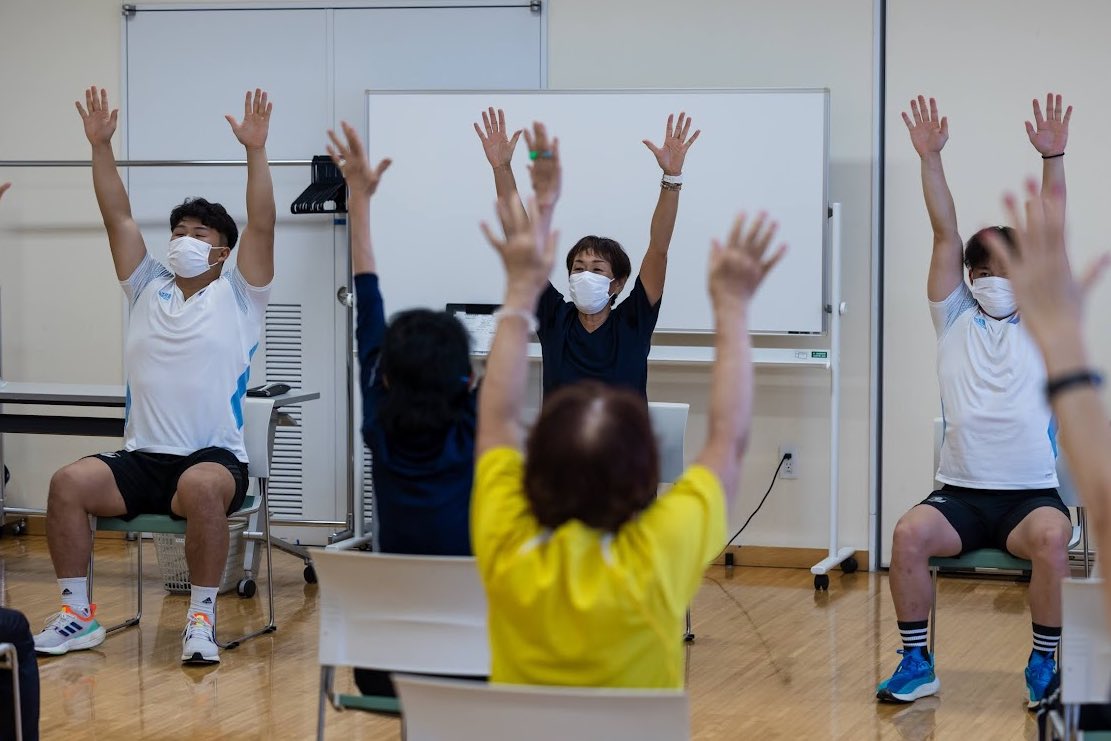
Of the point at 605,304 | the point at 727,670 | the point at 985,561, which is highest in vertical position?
the point at 605,304

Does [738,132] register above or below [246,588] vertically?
above

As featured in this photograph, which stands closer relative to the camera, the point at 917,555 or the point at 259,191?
the point at 917,555

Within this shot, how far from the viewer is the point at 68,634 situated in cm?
407

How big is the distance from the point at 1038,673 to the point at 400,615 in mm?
2008

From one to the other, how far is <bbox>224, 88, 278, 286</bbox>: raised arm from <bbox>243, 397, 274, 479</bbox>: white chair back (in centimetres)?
50

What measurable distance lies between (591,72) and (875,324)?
1.69m

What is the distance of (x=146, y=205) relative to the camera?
6102 millimetres

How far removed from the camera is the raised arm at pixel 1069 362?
1240 mm

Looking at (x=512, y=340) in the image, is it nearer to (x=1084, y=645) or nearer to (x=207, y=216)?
(x=1084, y=645)

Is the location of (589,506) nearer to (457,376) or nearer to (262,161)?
(457,376)

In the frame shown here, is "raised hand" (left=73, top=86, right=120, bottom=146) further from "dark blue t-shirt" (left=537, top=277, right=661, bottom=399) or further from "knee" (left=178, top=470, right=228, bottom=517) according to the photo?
"dark blue t-shirt" (left=537, top=277, right=661, bottom=399)

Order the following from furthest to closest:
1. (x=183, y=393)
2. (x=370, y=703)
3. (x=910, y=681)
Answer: (x=183, y=393)
(x=910, y=681)
(x=370, y=703)

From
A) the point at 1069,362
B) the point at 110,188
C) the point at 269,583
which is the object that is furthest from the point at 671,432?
the point at 1069,362

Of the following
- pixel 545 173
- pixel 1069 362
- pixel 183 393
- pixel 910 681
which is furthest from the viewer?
pixel 183 393
